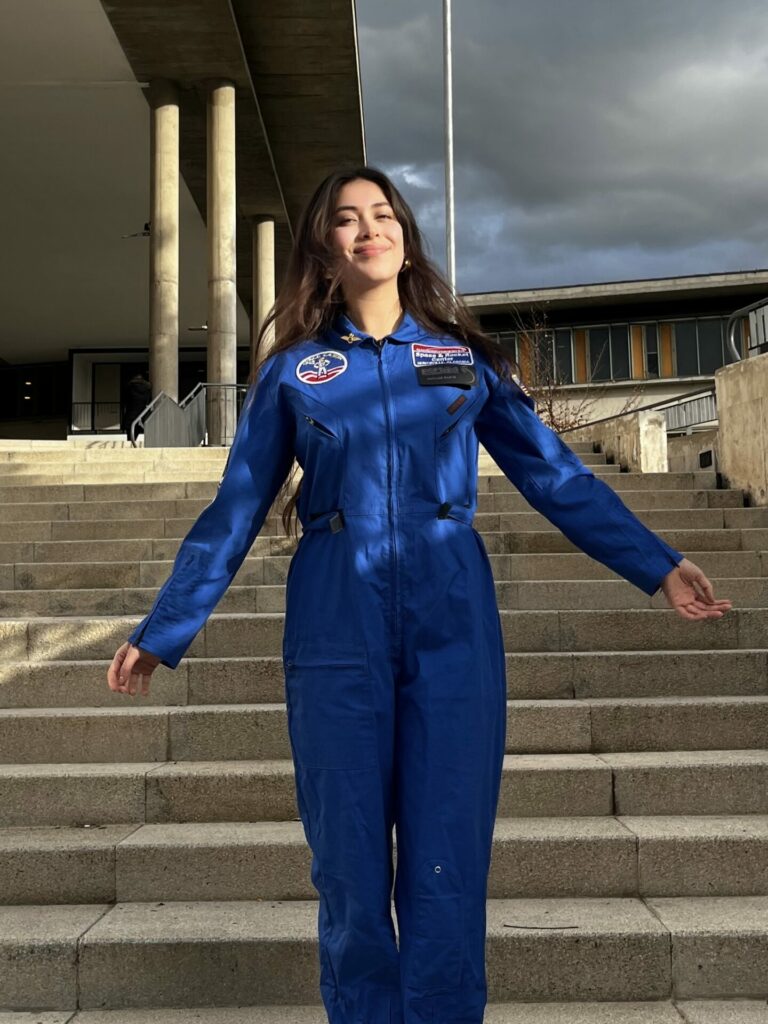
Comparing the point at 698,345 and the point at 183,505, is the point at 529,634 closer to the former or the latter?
the point at 183,505

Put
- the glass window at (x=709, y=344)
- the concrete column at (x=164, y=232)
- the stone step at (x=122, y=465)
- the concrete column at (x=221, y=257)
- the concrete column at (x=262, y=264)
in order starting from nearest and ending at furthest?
the stone step at (x=122, y=465)
the concrete column at (x=221, y=257)
the concrete column at (x=164, y=232)
the concrete column at (x=262, y=264)
the glass window at (x=709, y=344)

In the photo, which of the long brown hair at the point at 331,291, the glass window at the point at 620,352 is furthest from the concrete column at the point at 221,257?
the glass window at the point at 620,352

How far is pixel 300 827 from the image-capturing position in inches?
159

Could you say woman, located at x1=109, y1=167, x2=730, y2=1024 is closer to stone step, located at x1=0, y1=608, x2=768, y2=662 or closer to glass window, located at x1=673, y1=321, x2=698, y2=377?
stone step, located at x1=0, y1=608, x2=768, y2=662

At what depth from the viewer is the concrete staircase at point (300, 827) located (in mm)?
3336

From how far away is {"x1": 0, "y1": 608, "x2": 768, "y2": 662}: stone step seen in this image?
546 cm

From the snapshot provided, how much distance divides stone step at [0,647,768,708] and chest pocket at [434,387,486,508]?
9.40 ft

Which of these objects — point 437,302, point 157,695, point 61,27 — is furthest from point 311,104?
point 437,302

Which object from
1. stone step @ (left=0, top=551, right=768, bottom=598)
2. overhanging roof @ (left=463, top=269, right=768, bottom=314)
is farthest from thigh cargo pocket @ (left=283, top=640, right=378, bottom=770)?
overhanging roof @ (left=463, top=269, right=768, bottom=314)

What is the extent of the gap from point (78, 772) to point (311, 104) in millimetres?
18719

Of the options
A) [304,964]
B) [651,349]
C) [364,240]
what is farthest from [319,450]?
[651,349]

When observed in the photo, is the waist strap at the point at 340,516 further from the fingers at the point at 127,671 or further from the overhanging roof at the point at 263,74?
the overhanging roof at the point at 263,74

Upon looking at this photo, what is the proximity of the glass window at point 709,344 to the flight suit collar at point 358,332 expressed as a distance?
41230mm

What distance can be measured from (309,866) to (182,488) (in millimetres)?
5903
